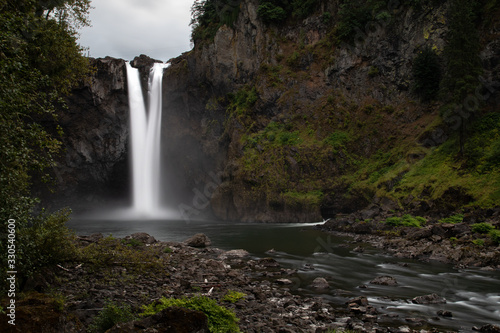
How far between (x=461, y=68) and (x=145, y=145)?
47.0 m

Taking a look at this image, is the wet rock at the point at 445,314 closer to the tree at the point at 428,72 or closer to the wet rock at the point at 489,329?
the wet rock at the point at 489,329

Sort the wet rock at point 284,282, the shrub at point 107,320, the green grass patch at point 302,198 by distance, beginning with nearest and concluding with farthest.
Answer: the shrub at point 107,320 < the wet rock at point 284,282 < the green grass patch at point 302,198

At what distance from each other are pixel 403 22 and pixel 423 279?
41.5m

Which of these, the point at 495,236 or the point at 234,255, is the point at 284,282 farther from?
the point at 495,236

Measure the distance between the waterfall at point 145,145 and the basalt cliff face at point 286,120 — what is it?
1.73 meters

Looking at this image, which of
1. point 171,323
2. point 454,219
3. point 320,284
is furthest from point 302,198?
point 171,323

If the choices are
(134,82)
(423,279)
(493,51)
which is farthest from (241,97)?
(423,279)

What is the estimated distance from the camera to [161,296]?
365 inches

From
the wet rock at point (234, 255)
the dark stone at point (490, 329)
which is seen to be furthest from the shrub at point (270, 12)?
the dark stone at point (490, 329)

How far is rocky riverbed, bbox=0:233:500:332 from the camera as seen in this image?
619cm

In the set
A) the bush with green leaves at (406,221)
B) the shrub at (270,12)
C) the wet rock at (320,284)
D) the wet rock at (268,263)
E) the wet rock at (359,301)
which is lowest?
the wet rock at (268,263)

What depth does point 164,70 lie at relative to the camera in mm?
60625

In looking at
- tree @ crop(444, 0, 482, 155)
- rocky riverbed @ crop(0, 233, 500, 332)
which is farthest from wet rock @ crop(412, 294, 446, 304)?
tree @ crop(444, 0, 482, 155)

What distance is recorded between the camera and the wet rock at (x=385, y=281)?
43.4 feet
